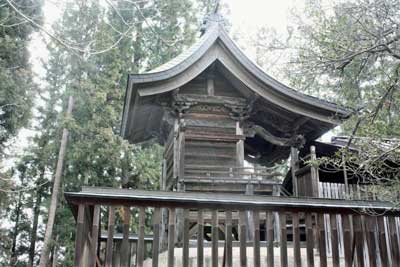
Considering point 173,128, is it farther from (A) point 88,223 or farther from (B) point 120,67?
(B) point 120,67

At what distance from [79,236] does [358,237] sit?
9.92 ft

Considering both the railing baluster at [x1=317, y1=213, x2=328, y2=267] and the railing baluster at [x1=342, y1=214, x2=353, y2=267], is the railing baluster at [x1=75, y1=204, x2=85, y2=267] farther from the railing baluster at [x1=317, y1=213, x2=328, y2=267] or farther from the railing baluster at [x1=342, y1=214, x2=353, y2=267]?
the railing baluster at [x1=342, y1=214, x2=353, y2=267]

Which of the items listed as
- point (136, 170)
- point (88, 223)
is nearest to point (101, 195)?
point (88, 223)

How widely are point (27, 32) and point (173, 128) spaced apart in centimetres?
953

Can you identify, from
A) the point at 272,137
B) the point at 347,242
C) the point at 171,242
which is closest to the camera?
the point at 171,242

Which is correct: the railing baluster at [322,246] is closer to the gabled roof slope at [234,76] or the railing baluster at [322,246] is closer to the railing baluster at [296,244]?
the railing baluster at [296,244]

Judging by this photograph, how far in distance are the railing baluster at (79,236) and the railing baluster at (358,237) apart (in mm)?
2964

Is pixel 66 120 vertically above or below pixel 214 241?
above

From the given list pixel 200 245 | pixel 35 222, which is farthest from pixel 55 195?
pixel 200 245

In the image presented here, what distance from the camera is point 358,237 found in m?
4.68

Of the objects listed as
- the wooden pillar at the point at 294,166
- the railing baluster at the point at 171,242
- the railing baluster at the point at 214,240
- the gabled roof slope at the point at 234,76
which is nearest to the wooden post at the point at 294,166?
the wooden pillar at the point at 294,166

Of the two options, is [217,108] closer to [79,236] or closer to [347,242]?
[347,242]

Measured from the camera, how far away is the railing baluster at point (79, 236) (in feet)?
13.8

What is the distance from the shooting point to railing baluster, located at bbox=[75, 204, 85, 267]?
421cm
